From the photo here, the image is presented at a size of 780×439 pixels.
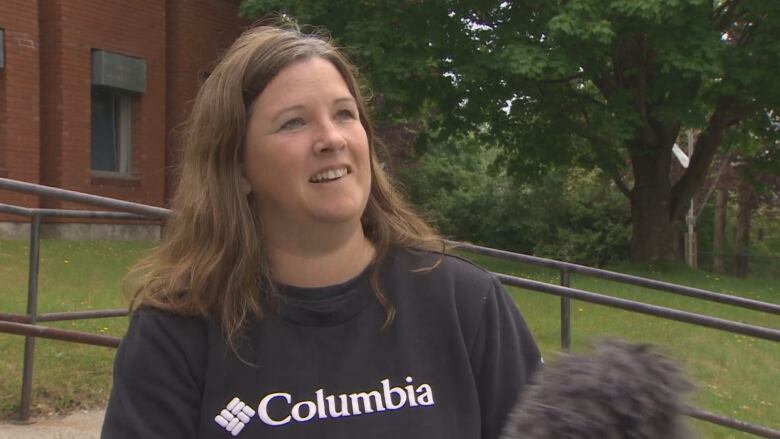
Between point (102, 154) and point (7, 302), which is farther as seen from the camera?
point (102, 154)

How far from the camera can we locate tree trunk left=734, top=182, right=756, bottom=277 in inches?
926

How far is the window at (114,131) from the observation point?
15055mm

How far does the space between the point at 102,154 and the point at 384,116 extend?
469 cm

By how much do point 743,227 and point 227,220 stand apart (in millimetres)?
→ 28621

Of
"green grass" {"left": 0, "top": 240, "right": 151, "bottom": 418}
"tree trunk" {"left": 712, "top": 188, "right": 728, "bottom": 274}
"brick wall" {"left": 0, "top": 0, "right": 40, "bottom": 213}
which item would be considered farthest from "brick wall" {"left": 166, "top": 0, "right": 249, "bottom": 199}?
"tree trunk" {"left": 712, "top": 188, "right": 728, "bottom": 274}

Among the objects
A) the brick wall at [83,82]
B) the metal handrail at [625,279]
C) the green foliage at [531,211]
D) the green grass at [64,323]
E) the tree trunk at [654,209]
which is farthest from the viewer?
the green foliage at [531,211]

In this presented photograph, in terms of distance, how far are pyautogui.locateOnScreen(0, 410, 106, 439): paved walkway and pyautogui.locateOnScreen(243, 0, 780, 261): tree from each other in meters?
9.02

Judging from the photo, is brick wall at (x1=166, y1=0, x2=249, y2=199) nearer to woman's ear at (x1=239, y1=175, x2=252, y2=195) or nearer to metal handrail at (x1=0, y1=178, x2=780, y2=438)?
metal handrail at (x1=0, y1=178, x2=780, y2=438)

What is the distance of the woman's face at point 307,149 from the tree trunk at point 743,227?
2317 centimetres

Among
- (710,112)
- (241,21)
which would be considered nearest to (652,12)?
(710,112)

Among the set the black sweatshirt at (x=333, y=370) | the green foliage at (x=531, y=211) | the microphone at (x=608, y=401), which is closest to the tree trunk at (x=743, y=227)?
the green foliage at (x=531, y=211)

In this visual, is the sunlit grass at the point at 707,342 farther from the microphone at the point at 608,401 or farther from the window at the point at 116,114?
the window at the point at 116,114

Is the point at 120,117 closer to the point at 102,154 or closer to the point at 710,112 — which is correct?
the point at 102,154

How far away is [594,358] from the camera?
0.98 m
